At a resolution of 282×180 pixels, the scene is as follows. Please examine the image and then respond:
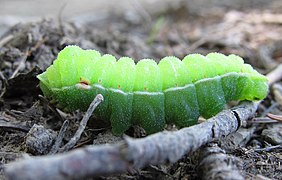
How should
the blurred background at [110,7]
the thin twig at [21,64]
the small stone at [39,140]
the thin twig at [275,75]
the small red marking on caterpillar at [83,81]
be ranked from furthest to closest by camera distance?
the blurred background at [110,7] < the thin twig at [275,75] < the thin twig at [21,64] < the small red marking on caterpillar at [83,81] < the small stone at [39,140]

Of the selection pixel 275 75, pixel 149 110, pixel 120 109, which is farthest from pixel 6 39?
pixel 275 75

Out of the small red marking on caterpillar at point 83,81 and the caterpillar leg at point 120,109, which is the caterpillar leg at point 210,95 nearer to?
the caterpillar leg at point 120,109

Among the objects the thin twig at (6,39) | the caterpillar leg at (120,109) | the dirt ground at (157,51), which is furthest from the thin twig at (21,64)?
the caterpillar leg at (120,109)

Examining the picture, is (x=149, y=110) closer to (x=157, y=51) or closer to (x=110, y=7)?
(x=157, y=51)

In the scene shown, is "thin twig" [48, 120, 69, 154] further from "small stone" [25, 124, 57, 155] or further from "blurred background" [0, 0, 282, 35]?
"blurred background" [0, 0, 282, 35]

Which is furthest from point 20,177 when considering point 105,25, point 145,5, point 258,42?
point 145,5

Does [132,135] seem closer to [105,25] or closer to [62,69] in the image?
[62,69]
